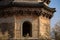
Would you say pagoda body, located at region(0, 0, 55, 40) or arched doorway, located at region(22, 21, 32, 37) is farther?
arched doorway, located at region(22, 21, 32, 37)

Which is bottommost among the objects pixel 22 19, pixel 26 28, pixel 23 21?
pixel 26 28

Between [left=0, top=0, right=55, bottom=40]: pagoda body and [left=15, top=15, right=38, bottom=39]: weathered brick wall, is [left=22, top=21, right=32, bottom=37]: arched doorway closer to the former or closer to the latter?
[left=0, top=0, right=55, bottom=40]: pagoda body

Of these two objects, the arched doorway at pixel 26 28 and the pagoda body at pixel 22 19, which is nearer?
the pagoda body at pixel 22 19

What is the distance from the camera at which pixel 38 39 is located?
27203 mm

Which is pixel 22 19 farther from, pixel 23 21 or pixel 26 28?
pixel 26 28

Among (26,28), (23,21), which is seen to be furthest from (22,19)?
(26,28)

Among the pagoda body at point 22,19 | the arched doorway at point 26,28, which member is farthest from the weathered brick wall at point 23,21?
the arched doorway at point 26,28

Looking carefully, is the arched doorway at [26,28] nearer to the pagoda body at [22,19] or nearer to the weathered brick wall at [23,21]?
the pagoda body at [22,19]

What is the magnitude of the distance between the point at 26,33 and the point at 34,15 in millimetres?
1894

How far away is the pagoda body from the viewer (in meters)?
27.5

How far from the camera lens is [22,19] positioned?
27688mm

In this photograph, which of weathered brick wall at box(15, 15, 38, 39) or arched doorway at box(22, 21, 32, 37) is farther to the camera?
arched doorway at box(22, 21, 32, 37)

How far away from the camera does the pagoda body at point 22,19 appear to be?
90.1 feet

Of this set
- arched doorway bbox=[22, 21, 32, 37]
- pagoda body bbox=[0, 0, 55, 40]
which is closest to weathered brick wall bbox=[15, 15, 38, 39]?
pagoda body bbox=[0, 0, 55, 40]
